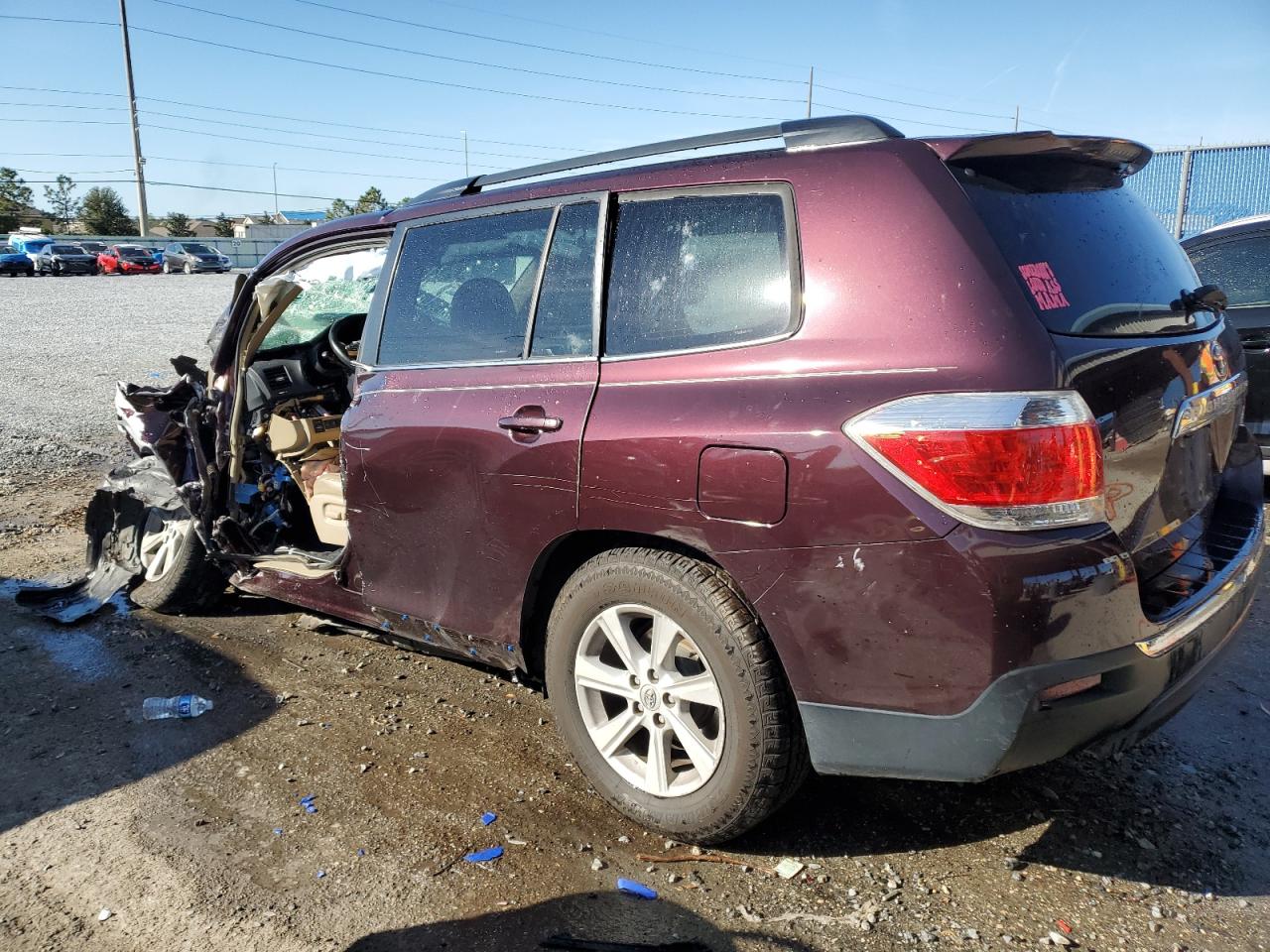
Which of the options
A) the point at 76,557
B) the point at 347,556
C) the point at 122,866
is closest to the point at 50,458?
the point at 76,557

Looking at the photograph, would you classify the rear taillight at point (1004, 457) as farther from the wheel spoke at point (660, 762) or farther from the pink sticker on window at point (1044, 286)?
the wheel spoke at point (660, 762)

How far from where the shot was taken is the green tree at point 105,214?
67.2 m

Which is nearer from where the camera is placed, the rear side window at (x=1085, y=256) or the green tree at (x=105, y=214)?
the rear side window at (x=1085, y=256)

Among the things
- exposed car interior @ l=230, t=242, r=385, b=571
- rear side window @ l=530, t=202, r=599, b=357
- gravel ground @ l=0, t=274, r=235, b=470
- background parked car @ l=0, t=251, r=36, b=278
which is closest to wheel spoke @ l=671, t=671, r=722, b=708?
rear side window @ l=530, t=202, r=599, b=357

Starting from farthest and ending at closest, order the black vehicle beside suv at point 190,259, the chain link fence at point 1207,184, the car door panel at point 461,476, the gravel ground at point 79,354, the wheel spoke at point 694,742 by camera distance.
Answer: the black vehicle beside suv at point 190,259, the chain link fence at point 1207,184, the gravel ground at point 79,354, the car door panel at point 461,476, the wheel spoke at point 694,742

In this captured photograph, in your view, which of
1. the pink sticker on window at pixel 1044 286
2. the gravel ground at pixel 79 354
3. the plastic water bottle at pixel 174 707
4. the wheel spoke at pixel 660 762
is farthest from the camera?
the gravel ground at pixel 79 354

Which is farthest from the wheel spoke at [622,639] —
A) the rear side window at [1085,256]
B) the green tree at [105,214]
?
the green tree at [105,214]

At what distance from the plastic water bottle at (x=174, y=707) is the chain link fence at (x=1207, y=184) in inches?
632

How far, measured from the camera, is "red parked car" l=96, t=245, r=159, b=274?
40.8 m

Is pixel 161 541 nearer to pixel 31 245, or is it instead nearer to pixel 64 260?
pixel 64 260

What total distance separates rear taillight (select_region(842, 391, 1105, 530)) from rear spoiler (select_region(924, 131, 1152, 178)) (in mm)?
689

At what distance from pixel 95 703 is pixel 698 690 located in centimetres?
269

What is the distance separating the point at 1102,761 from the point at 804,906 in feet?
4.44

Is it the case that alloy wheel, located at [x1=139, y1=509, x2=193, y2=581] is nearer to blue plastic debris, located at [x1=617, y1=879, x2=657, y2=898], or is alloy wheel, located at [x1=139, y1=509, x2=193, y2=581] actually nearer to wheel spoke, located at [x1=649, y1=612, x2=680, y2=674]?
wheel spoke, located at [x1=649, y1=612, x2=680, y2=674]
